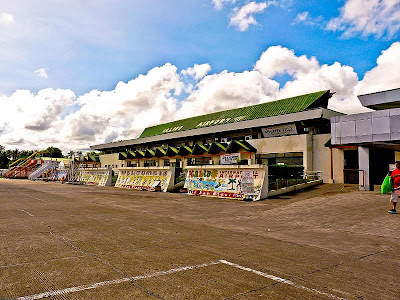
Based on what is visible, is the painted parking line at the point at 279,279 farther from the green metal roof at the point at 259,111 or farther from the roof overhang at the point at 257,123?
the green metal roof at the point at 259,111

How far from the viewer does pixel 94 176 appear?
43.3 metres

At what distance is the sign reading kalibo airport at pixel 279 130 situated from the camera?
37000mm

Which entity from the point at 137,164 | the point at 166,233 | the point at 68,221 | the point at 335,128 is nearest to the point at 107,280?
the point at 166,233

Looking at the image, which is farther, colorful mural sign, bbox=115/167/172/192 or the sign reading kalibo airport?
the sign reading kalibo airport

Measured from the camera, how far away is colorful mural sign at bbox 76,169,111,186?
39.9 m

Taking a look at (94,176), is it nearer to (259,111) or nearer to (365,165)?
(259,111)

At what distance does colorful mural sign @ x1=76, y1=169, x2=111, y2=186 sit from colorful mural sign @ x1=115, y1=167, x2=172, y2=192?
430 cm

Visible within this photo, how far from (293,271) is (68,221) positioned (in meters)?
8.47

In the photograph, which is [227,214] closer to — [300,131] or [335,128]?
[335,128]

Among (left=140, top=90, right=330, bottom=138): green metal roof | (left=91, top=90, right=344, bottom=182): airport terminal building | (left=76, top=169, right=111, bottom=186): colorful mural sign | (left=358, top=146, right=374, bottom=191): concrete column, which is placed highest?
(left=140, top=90, right=330, bottom=138): green metal roof

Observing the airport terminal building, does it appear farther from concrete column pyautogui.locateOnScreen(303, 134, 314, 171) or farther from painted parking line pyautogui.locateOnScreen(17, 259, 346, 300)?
painted parking line pyautogui.locateOnScreen(17, 259, 346, 300)

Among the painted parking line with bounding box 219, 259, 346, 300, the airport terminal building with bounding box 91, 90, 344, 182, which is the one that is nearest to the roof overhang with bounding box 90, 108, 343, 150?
the airport terminal building with bounding box 91, 90, 344, 182

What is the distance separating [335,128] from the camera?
74.3 ft

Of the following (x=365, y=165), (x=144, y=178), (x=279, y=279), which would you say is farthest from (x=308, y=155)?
(x=279, y=279)
